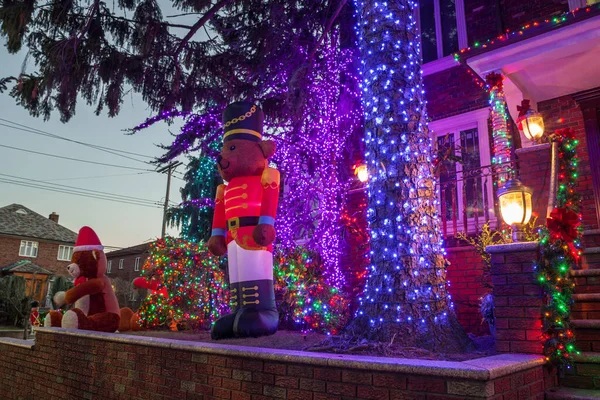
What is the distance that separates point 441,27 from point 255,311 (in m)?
7.85

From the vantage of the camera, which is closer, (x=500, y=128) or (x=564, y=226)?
(x=564, y=226)

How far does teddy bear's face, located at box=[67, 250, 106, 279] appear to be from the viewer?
670 cm

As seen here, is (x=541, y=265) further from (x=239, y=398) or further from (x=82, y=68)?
(x=82, y=68)

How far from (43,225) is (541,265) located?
135 feet

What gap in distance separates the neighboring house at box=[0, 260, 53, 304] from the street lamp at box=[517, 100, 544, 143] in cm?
3106

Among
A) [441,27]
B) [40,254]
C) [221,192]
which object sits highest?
[441,27]

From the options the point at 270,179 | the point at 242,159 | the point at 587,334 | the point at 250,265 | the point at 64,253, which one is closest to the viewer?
the point at 587,334

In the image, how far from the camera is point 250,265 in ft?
16.1

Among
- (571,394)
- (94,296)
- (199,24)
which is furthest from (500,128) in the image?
(94,296)

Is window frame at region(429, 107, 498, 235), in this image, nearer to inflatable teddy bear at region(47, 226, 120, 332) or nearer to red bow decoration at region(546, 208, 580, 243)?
red bow decoration at region(546, 208, 580, 243)

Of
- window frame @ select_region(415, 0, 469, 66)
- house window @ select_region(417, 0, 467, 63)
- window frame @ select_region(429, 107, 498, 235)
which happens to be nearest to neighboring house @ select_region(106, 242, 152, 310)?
house window @ select_region(417, 0, 467, 63)

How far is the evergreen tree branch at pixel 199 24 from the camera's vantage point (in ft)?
23.3

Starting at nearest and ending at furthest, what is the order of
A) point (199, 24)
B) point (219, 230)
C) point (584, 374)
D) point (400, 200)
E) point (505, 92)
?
1. point (584, 374)
2. point (400, 200)
3. point (219, 230)
4. point (505, 92)
5. point (199, 24)

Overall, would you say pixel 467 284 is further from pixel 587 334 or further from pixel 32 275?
pixel 32 275
